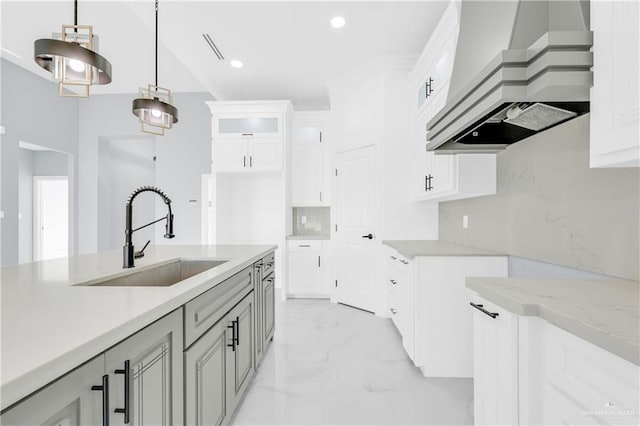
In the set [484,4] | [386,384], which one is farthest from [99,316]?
[484,4]

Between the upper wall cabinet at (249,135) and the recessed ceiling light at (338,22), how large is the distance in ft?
5.10

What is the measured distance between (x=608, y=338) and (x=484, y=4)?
173cm

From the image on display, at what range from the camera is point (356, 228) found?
402 cm

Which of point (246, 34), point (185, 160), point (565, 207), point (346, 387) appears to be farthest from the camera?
point (185, 160)

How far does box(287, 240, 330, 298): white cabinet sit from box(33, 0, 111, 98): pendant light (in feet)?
10.4

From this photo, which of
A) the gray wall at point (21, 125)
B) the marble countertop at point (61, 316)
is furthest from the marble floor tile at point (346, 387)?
the gray wall at point (21, 125)

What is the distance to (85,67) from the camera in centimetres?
172

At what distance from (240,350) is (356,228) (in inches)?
96.7

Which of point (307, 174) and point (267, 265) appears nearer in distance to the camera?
point (267, 265)

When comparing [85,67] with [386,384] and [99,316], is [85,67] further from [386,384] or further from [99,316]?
[386,384]

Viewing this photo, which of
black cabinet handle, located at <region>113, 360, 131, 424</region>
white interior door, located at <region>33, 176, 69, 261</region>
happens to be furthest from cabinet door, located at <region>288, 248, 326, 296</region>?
white interior door, located at <region>33, 176, 69, 261</region>

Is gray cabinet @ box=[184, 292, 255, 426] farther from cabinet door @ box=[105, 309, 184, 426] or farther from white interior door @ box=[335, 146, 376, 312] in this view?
white interior door @ box=[335, 146, 376, 312]

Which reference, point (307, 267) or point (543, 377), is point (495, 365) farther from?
point (307, 267)

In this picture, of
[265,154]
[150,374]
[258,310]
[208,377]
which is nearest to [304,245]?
[265,154]
